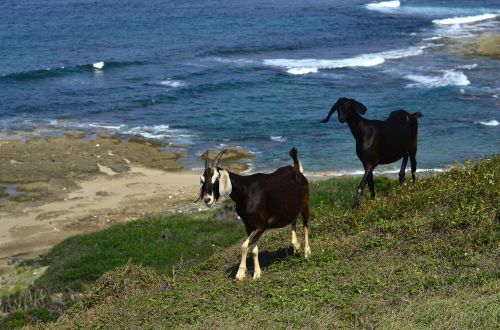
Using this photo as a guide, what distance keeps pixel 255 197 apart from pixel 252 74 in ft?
138

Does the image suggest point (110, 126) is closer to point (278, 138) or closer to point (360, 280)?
point (278, 138)

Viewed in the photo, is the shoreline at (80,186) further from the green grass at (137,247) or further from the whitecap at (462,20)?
the whitecap at (462,20)

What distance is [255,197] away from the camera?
42.8 feet

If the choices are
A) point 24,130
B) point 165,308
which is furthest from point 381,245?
point 24,130

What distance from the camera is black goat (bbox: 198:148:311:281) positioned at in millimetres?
12422

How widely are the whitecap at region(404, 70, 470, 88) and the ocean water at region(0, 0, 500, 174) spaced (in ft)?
0.44

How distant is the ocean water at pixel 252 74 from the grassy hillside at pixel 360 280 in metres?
19.2

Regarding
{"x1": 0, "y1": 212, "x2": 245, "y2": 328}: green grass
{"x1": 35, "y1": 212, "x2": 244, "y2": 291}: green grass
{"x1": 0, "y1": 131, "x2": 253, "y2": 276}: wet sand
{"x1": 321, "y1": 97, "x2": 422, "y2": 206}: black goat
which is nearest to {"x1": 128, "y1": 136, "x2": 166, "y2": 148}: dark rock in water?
{"x1": 0, "y1": 131, "x2": 253, "y2": 276}: wet sand

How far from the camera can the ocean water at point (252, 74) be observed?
133 feet

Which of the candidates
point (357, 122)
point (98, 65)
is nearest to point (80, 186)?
point (357, 122)

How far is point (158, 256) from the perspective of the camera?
2209cm

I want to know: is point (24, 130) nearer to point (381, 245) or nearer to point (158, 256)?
point (158, 256)

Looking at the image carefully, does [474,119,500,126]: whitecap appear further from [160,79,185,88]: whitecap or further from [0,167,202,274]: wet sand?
[160,79,185,88]: whitecap

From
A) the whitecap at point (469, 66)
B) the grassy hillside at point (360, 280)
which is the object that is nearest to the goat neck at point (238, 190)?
the grassy hillside at point (360, 280)
